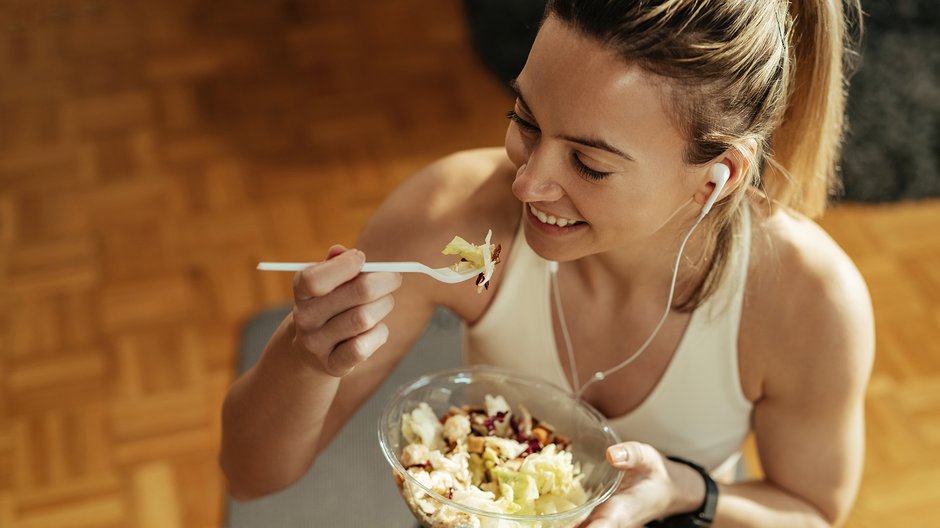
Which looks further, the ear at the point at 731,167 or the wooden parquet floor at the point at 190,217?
the wooden parquet floor at the point at 190,217

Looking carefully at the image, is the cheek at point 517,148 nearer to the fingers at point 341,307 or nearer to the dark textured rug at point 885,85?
the fingers at point 341,307

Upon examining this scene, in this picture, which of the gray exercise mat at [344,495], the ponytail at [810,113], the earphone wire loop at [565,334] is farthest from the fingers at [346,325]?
the gray exercise mat at [344,495]

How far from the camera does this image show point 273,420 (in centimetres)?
127

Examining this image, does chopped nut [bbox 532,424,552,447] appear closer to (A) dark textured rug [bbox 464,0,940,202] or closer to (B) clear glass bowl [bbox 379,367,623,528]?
(B) clear glass bowl [bbox 379,367,623,528]

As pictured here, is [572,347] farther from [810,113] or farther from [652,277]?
[810,113]

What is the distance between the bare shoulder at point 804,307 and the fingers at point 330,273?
2.08ft

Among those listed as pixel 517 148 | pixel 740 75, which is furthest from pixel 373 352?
pixel 740 75

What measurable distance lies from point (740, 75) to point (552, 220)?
26 centimetres

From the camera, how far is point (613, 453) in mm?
1097

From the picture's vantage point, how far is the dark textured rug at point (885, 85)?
298 cm

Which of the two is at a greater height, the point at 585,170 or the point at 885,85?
the point at 585,170

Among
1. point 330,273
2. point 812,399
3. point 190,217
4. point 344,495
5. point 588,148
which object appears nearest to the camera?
point 330,273

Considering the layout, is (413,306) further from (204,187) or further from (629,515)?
(204,187)

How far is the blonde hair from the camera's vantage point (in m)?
1.04
